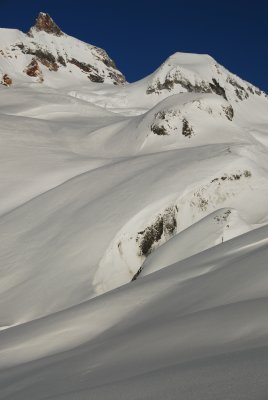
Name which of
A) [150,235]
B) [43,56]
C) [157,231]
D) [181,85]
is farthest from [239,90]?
[150,235]

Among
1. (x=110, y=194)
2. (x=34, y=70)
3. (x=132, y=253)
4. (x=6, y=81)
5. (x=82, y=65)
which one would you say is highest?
(x=82, y=65)

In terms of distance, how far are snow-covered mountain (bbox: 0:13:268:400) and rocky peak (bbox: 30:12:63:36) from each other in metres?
79.9

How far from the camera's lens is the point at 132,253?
42.7 feet

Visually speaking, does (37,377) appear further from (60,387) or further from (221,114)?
(221,114)

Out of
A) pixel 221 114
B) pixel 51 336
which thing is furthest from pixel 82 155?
pixel 51 336

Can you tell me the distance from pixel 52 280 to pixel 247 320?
968 centimetres

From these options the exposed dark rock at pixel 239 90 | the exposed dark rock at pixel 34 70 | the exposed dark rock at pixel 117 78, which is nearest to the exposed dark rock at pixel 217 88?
the exposed dark rock at pixel 239 90

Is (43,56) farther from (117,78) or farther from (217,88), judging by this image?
(217,88)

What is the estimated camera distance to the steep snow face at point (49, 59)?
295ft

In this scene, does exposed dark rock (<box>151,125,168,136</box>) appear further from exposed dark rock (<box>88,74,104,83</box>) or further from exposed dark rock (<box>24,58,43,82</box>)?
exposed dark rock (<box>88,74,104,83</box>)

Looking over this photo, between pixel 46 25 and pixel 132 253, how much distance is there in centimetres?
10957

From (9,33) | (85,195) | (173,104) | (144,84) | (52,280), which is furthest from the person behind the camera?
(9,33)

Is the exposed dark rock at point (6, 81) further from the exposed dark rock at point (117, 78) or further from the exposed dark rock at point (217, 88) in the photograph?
the exposed dark rock at point (117, 78)

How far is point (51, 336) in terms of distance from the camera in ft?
16.3
